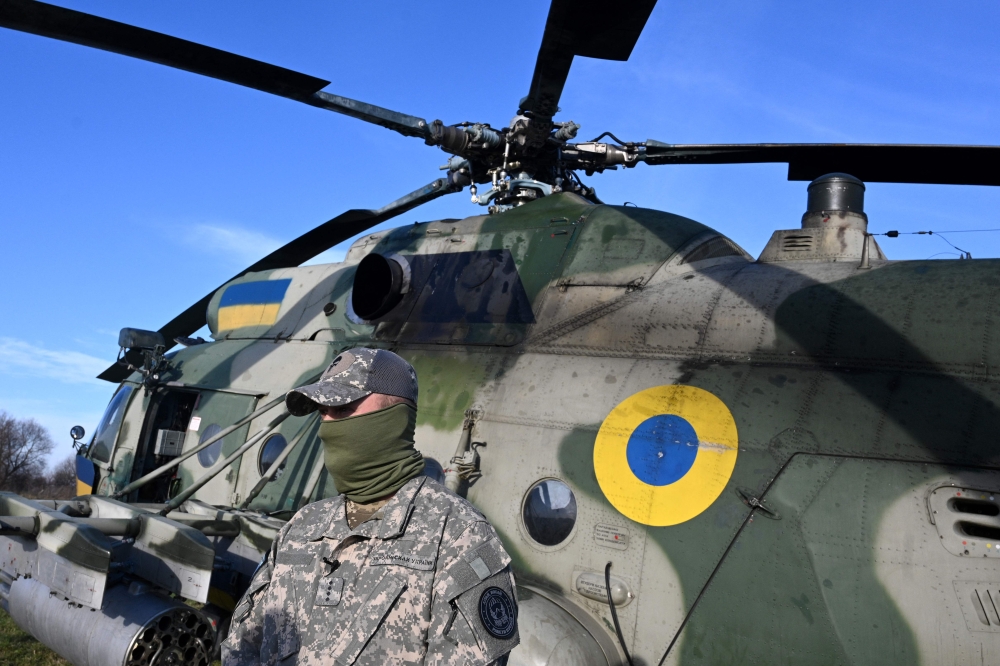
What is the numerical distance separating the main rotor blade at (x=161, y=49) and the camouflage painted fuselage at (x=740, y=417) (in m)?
1.71

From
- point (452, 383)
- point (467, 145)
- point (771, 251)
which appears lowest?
point (452, 383)

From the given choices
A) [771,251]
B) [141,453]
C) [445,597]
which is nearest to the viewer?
[445,597]

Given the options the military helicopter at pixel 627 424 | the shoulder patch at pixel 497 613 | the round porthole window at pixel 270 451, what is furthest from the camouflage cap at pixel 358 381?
the round porthole window at pixel 270 451

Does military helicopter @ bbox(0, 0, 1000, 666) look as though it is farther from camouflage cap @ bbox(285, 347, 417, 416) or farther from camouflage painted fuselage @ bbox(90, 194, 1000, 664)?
camouflage cap @ bbox(285, 347, 417, 416)

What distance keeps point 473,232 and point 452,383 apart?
1548mm

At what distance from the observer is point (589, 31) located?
17.6 feet

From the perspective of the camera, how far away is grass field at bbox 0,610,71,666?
7051 millimetres

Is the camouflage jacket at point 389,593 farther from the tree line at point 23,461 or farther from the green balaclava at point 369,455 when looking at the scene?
the tree line at point 23,461

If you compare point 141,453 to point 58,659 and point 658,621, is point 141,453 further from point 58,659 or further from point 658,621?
point 658,621

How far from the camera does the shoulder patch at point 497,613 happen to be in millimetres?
2191

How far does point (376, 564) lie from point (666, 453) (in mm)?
2555

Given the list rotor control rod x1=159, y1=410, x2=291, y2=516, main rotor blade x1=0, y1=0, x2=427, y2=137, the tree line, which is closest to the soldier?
rotor control rod x1=159, y1=410, x2=291, y2=516

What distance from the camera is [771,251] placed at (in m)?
5.74

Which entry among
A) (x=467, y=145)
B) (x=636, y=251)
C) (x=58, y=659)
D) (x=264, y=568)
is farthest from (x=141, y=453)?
(x=264, y=568)
